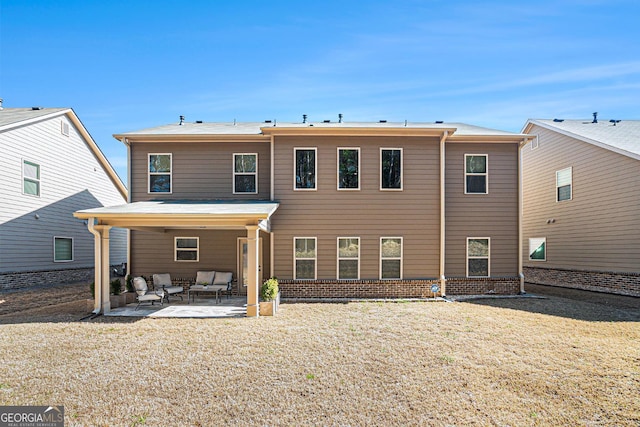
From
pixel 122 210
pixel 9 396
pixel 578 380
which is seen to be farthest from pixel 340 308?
pixel 9 396

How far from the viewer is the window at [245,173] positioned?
12031 mm

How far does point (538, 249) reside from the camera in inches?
651

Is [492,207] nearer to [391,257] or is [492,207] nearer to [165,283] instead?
[391,257]

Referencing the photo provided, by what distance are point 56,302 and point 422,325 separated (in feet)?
36.1

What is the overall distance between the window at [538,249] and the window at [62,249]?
2205 centimetres

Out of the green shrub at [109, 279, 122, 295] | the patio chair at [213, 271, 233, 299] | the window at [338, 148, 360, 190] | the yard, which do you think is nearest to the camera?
the yard

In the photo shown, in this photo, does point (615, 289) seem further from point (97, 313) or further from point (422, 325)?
point (97, 313)

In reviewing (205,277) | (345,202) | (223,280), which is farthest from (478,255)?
(205,277)

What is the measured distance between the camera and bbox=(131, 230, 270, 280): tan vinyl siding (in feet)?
39.0

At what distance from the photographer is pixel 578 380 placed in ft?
16.1

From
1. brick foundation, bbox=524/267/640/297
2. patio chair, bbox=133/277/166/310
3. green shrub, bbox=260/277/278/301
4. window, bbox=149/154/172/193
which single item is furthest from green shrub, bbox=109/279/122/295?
brick foundation, bbox=524/267/640/297

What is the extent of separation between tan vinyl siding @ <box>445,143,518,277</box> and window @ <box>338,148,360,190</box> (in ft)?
10.6

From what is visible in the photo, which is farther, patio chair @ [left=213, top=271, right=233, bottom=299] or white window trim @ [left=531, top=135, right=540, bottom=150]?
white window trim @ [left=531, top=135, right=540, bottom=150]

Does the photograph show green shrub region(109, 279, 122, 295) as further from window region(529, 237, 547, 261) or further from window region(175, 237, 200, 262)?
window region(529, 237, 547, 261)
